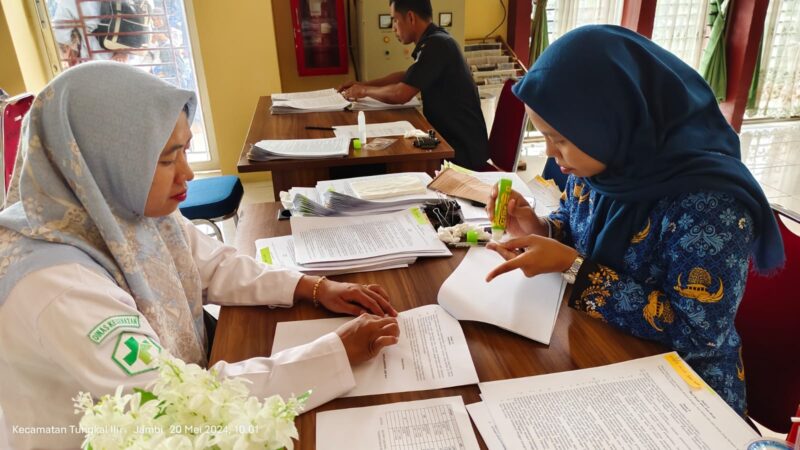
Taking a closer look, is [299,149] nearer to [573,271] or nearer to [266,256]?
[266,256]

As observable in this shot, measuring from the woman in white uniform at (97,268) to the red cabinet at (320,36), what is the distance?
312 centimetres

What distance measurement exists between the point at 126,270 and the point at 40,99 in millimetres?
293

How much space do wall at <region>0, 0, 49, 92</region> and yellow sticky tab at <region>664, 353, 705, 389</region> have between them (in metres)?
3.82

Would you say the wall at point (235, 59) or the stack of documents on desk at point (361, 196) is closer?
the stack of documents on desk at point (361, 196)

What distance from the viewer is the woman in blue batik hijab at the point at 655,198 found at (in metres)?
0.86

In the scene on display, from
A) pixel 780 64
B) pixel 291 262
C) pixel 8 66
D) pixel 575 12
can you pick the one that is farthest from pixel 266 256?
pixel 780 64

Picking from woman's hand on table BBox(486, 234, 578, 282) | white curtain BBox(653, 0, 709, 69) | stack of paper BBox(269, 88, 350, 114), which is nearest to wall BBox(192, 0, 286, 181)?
stack of paper BBox(269, 88, 350, 114)

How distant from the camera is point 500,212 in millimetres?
1250

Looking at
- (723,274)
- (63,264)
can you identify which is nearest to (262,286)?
(63,264)

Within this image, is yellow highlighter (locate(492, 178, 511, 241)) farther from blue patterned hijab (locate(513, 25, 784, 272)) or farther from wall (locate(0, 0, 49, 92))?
wall (locate(0, 0, 49, 92))

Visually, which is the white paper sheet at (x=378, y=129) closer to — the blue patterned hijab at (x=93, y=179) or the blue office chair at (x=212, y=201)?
the blue office chair at (x=212, y=201)

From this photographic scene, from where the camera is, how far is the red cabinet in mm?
3740

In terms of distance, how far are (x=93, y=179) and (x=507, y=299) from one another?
752mm

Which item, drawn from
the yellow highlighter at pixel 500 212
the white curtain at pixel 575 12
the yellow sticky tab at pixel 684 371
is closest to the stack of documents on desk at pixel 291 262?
the yellow highlighter at pixel 500 212
